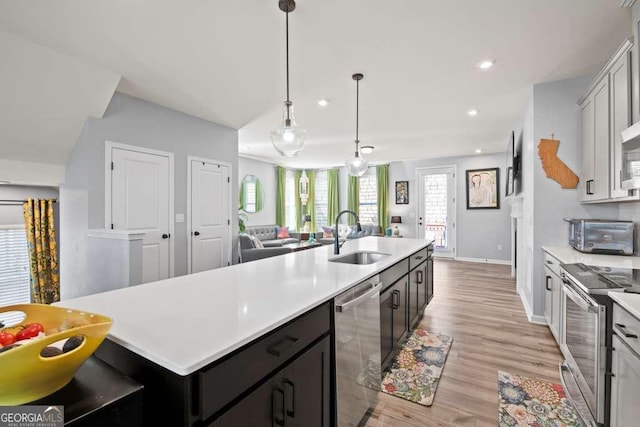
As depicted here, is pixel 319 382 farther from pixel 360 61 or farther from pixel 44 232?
pixel 44 232

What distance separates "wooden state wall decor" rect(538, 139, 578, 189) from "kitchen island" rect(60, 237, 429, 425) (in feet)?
8.77

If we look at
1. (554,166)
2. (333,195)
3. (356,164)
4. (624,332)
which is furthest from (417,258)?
(333,195)

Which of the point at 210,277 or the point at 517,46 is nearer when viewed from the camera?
the point at 210,277

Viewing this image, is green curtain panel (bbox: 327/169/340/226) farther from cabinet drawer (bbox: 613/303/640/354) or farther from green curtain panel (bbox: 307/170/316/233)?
cabinet drawer (bbox: 613/303/640/354)

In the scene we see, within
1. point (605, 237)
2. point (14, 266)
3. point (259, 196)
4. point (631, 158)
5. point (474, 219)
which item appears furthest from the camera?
point (259, 196)

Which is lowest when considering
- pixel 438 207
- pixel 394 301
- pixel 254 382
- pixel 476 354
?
pixel 476 354

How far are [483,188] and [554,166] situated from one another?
430 cm

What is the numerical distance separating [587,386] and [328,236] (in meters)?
6.69

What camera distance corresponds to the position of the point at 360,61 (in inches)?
112

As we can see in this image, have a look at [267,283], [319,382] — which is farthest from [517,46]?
[319,382]

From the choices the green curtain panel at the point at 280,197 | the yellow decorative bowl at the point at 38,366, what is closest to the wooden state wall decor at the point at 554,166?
the yellow decorative bowl at the point at 38,366

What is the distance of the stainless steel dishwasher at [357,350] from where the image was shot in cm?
149

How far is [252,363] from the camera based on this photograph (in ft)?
3.19

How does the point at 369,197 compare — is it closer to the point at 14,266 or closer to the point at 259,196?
the point at 259,196
